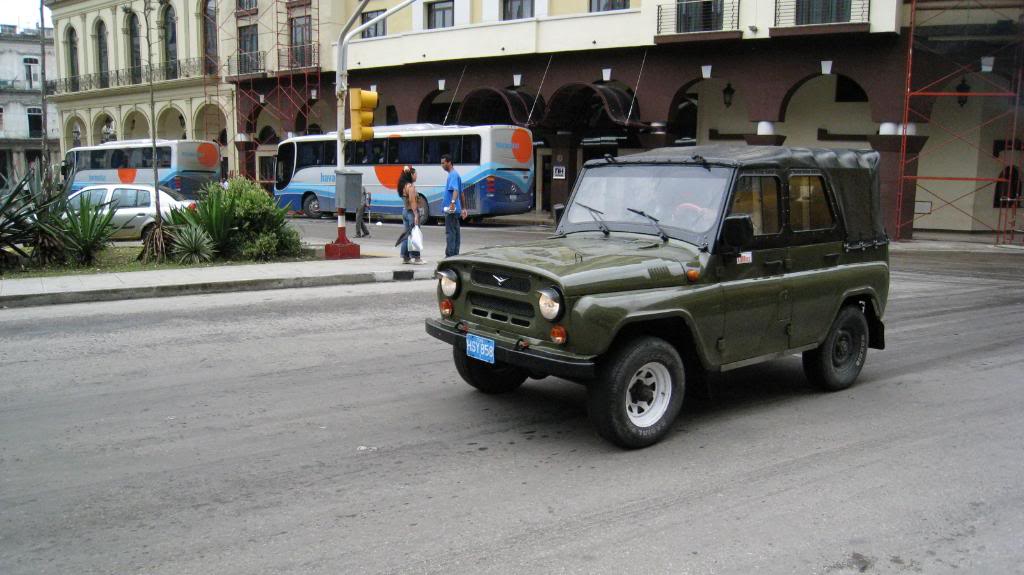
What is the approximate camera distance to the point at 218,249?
16016mm

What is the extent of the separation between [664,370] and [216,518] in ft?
9.60

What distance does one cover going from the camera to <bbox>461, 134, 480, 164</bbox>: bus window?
95.8 ft

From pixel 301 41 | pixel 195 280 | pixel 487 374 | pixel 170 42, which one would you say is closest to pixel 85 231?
pixel 195 280

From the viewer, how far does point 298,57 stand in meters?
39.7

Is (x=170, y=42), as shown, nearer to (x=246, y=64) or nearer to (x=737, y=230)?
(x=246, y=64)

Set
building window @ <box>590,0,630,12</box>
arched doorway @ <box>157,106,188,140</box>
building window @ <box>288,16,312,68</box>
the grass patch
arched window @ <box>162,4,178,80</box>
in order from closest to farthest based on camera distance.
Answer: the grass patch
building window @ <box>590,0,630,12</box>
building window @ <box>288,16,312,68</box>
arched window @ <box>162,4,178,80</box>
arched doorway @ <box>157,106,188,140</box>

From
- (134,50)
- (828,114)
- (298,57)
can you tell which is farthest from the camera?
(134,50)

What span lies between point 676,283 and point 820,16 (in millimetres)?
21961

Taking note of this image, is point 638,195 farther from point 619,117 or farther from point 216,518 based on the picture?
point 619,117

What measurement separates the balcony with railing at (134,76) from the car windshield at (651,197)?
136ft

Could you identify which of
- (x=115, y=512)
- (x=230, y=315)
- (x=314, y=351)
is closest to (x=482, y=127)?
(x=230, y=315)

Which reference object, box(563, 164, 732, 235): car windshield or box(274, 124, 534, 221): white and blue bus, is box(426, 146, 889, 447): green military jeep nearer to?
box(563, 164, 732, 235): car windshield

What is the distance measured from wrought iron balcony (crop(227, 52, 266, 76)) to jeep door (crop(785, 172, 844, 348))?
123 feet

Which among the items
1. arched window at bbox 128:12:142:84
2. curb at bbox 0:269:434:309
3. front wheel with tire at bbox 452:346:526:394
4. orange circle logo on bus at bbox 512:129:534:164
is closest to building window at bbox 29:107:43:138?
arched window at bbox 128:12:142:84
